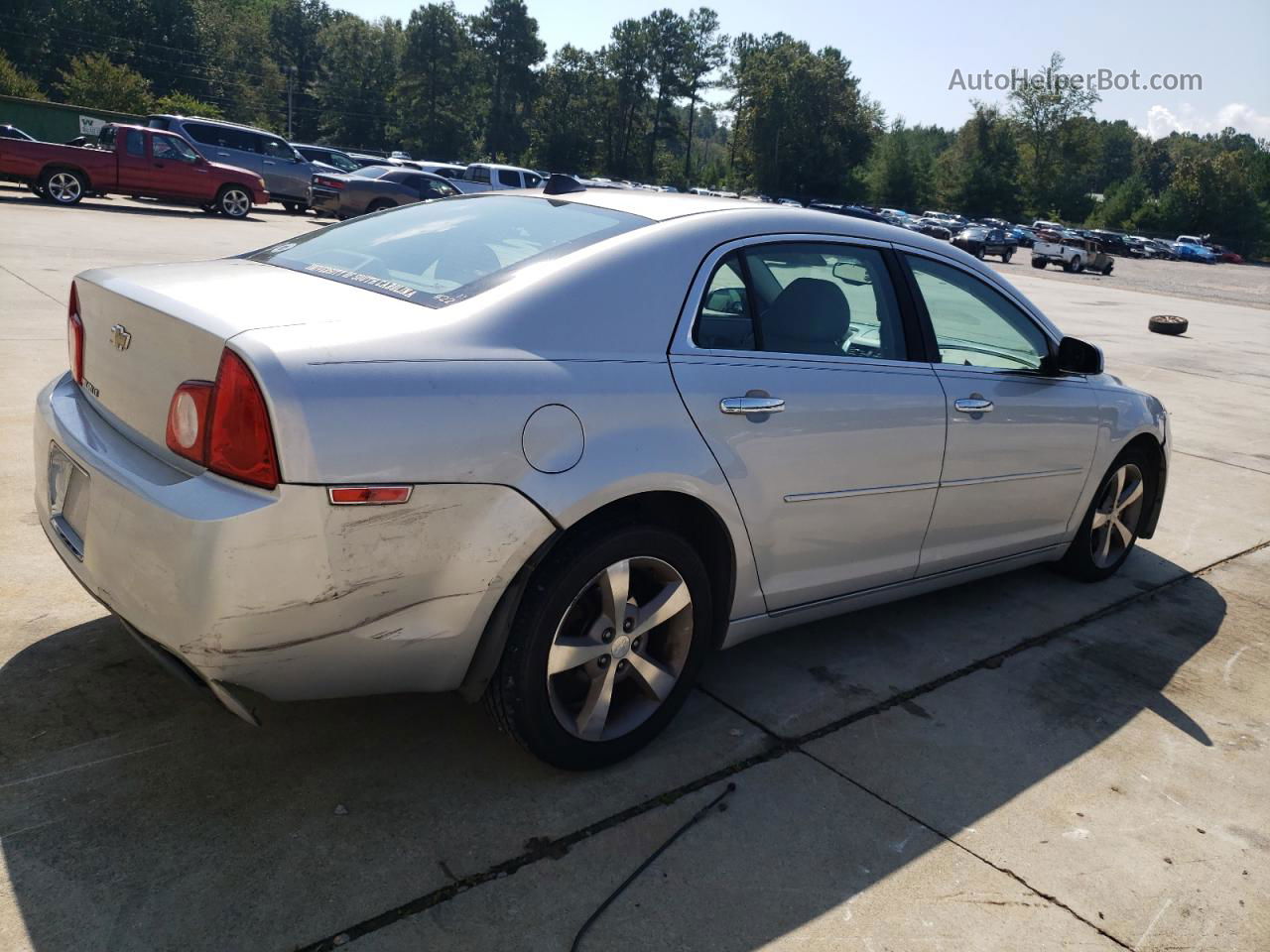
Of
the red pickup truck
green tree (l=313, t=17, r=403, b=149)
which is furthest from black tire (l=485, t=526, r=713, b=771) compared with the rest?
green tree (l=313, t=17, r=403, b=149)

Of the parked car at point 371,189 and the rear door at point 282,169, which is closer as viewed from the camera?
the parked car at point 371,189

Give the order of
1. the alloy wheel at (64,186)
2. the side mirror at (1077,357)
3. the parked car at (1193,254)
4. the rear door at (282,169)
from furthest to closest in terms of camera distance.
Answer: the parked car at (1193,254), the rear door at (282,169), the alloy wheel at (64,186), the side mirror at (1077,357)

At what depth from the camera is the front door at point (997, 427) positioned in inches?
148

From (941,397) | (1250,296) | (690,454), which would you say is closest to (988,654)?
(941,397)

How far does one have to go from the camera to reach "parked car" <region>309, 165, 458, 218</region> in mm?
22938

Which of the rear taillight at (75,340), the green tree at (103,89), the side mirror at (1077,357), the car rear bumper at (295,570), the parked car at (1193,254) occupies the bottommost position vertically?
the car rear bumper at (295,570)

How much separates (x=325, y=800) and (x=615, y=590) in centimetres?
93

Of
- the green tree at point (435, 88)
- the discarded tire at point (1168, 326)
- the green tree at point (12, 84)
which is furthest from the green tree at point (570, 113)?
the discarded tire at point (1168, 326)

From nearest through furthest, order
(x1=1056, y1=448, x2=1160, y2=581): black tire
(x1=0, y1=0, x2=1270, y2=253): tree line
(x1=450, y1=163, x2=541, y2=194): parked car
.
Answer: (x1=1056, y1=448, x2=1160, y2=581): black tire
(x1=450, y1=163, x2=541, y2=194): parked car
(x1=0, y1=0, x2=1270, y2=253): tree line

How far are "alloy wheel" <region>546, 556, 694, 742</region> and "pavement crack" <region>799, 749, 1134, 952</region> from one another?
0.55 meters

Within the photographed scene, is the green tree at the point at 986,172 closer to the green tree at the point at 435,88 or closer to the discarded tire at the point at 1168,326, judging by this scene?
the green tree at the point at 435,88

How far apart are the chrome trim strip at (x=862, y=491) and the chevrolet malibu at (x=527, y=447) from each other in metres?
0.01

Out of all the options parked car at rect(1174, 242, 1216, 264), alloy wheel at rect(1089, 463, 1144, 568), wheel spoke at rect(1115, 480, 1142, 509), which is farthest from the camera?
parked car at rect(1174, 242, 1216, 264)

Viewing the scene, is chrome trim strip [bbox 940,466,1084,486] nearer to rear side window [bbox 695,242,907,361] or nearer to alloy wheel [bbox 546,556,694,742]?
rear side window [bbox 695,242,907,361]
